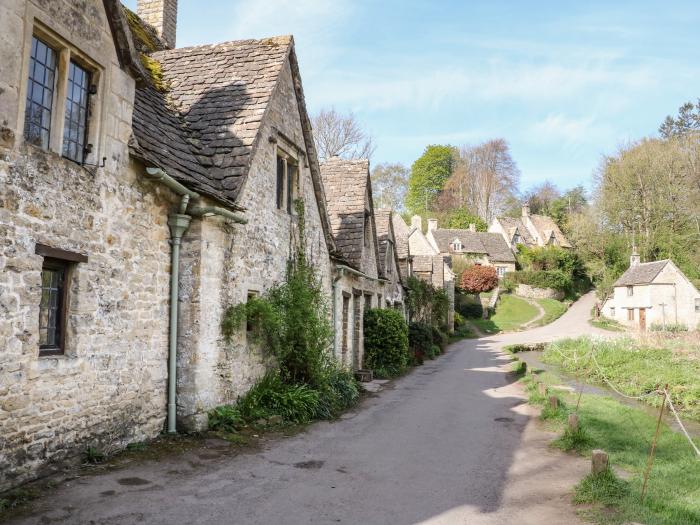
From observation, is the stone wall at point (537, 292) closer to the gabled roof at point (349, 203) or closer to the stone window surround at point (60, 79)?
the gabled roof at point (349, 203)

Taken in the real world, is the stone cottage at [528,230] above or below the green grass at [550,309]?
above

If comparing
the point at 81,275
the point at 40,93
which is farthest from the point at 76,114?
the point at 81,275

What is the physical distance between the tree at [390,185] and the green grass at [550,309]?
27966mm

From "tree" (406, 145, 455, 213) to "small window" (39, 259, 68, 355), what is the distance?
7560 cm

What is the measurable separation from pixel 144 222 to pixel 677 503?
795 centimetres

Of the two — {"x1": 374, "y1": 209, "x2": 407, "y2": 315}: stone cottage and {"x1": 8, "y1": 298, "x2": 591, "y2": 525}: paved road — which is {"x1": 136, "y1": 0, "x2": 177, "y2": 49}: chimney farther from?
{"x1": 374, "y1": 209, "x2": 407, "y2": 315}: stone cottage

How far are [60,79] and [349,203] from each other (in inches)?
544

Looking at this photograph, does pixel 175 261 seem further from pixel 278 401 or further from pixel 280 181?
pixel 280 181

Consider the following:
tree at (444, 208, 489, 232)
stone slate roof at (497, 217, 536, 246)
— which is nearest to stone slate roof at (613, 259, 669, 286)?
stone slate roof at (497, 217, 536, 246)

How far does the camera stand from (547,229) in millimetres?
74500

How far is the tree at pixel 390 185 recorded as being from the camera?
77.5 m

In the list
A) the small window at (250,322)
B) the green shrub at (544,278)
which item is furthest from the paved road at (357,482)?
the green shrub at (544,278)

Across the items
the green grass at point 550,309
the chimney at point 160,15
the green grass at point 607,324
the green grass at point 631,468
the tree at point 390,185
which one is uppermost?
the tree at point 390,185

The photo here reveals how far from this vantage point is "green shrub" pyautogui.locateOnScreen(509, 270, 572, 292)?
5666 cm
